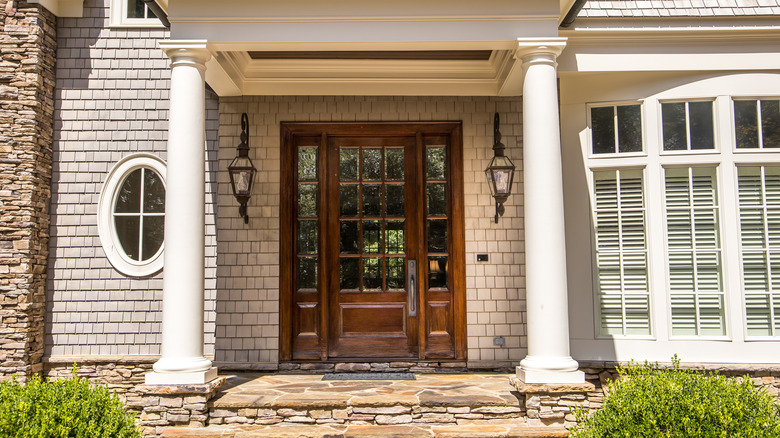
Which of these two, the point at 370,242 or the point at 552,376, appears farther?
the point at 370,242

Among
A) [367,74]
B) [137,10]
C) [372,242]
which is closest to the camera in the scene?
[367,74]

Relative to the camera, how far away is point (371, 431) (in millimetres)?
4426

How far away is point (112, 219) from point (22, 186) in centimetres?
87

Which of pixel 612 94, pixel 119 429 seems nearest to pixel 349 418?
pixel 119 429

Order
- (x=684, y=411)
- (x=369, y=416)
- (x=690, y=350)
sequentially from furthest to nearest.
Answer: (x=690, y=350)
(x=369, y=416)
(x=684, y=411)

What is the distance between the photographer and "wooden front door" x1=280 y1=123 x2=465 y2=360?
6055mm

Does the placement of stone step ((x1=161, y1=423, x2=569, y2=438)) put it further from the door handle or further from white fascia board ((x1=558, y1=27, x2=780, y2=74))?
white fascia board ((x1=558, y1=27, x2=780, y2=74))

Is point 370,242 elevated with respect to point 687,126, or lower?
lower

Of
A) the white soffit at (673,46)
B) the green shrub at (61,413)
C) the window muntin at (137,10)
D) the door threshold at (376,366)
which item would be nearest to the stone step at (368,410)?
the green shrub at (61,413)

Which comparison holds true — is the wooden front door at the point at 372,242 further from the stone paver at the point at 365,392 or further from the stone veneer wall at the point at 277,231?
the stone paver at the point at 365,392

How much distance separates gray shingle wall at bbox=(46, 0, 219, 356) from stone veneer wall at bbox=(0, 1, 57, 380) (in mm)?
177

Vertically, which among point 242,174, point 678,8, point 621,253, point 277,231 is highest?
point 678,8

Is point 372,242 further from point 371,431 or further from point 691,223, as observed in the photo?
point 691,223

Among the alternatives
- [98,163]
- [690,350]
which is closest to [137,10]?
[98,163]
